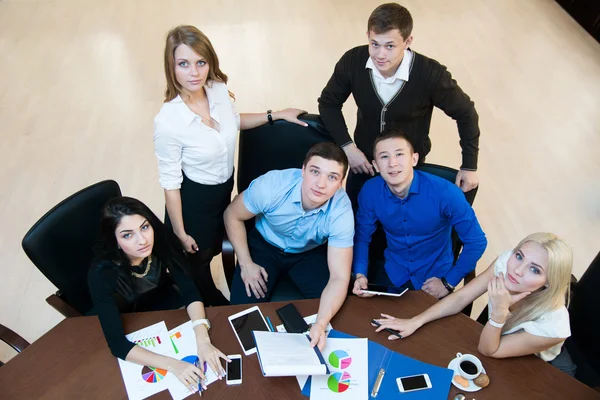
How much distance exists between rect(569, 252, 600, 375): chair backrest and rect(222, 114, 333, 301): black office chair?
1.29 metres

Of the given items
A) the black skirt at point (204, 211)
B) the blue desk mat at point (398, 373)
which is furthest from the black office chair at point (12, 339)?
the blue desk mat at point (398, 373)

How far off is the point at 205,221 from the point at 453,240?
4.40 feet

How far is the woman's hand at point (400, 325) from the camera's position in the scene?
181cm

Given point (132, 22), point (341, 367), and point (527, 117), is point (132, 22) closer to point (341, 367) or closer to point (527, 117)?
point (527, 117)

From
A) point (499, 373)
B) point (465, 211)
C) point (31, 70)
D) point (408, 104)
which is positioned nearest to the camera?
point (499, 373)

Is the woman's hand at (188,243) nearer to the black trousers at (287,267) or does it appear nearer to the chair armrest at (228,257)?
the chair armrest at (228,257)

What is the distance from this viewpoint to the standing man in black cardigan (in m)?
2.25

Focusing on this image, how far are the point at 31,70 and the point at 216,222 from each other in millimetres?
3652

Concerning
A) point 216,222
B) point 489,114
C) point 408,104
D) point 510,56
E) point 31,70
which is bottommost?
point 31,70

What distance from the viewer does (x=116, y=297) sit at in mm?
1986

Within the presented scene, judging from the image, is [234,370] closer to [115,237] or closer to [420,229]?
[115,237]

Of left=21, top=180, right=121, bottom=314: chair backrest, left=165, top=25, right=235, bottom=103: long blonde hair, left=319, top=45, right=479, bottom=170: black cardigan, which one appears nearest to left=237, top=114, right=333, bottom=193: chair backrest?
left=319, top=45, right=479, bottom=170: black cardigan

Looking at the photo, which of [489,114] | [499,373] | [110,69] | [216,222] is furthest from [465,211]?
[110,69]

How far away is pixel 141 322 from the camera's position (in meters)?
1.86
